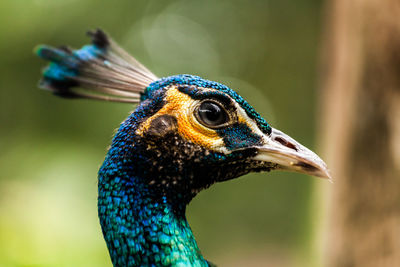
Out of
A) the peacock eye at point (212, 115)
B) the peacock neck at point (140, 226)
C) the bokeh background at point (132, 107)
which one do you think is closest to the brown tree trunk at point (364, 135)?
the bokeh background at point (132, 107)

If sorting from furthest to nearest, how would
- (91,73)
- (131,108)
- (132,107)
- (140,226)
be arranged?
(131,108), (132,107), (91,73), (140,226)

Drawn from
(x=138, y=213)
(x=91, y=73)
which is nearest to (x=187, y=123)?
(x=138, y=213)

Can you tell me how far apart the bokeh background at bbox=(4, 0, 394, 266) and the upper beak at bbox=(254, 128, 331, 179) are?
2496mm

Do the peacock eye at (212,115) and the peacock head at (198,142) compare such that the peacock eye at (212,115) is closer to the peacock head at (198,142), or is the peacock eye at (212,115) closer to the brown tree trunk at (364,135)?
the peacock head at (198,142)

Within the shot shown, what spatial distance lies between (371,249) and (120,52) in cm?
187

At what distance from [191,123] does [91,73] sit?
0.50 metres

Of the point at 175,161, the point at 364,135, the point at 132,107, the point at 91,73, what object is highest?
the point at 132,107

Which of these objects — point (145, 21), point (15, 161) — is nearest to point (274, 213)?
point (145, 21)

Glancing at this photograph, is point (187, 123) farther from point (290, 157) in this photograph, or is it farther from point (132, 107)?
point (132, 107)

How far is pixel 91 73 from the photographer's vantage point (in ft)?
5.10

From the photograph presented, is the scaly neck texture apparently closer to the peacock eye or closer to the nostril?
the peacock eye

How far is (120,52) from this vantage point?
159 cm

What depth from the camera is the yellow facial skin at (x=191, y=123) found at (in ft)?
4.00

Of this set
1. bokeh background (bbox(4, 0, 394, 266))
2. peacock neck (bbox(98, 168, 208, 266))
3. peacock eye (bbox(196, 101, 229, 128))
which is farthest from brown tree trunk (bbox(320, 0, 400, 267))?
peacock neck (bbox(98, 168, 208, 266))
